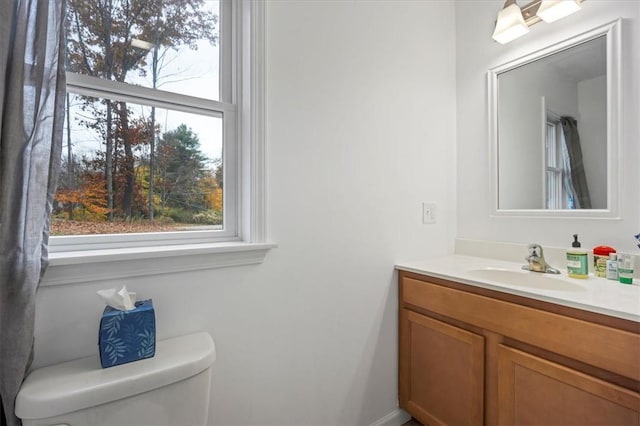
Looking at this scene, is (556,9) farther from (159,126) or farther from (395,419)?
(395,419)

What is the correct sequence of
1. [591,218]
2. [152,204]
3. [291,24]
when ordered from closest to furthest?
[152,204] < [291,24] < [591,218]

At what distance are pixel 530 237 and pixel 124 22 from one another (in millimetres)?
1997

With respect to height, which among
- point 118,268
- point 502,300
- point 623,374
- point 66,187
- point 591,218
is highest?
point 66,187

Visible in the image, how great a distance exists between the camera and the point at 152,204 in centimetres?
106

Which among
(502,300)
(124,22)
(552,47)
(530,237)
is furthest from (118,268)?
(552,47)

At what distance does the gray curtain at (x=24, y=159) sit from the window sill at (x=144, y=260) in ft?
0.22

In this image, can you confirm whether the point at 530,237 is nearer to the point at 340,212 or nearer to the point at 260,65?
the point at 340,212

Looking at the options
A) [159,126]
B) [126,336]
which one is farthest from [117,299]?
[159,126]

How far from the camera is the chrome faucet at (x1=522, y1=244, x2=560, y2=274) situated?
4.56ft

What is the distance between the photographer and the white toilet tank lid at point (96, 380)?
677mm

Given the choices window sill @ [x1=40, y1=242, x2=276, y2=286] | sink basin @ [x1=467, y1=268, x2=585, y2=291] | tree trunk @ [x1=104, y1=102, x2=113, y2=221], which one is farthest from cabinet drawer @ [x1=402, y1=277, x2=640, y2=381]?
tree trunk @ [x1=104, y1=102, x2=113, y2=221]

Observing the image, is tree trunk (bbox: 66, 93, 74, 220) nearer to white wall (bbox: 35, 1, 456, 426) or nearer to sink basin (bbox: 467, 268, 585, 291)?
white wall (bbox: 35, 1, 456, 426)

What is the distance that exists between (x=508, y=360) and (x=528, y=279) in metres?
0.44

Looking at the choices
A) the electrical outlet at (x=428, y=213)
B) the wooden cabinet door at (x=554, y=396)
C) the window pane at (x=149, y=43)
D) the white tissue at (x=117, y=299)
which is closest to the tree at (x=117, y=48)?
the window pane at (x=149, y=43)
